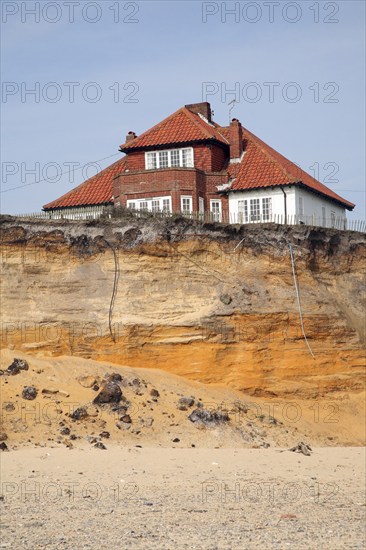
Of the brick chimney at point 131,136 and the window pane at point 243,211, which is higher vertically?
the brick chimney at point 131,136

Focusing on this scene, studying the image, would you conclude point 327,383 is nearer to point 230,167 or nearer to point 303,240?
point 303,240

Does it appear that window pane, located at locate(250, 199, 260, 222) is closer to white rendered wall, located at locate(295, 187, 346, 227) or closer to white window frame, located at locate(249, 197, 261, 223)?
white window frame, located at locate(249, 197, 261, 223)

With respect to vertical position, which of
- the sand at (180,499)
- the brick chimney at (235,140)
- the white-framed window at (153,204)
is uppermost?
the brick chimney at (235,140)

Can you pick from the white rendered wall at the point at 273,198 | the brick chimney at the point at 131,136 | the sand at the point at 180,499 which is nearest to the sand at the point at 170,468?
the sand at the point at 180,499

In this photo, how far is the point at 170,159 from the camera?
126ft

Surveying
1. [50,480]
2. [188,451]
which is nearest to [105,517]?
[50,480]

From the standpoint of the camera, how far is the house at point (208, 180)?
36.8 metres

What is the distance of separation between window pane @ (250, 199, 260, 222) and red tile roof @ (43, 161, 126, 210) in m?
6.49

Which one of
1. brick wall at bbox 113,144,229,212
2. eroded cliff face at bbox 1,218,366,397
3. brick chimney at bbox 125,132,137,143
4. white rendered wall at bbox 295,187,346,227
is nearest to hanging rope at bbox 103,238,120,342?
eroded cliff face at bbox 1,218,366,397

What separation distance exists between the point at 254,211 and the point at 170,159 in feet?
14.4

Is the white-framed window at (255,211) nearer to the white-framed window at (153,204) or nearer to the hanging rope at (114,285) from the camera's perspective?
the white-framed window at (153,204)

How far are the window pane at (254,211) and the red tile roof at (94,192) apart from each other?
6489 millimetres

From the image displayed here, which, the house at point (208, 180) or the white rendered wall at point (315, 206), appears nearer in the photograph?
the house at point (208, 180)

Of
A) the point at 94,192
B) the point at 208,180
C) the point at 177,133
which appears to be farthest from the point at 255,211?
the point at 94,192
